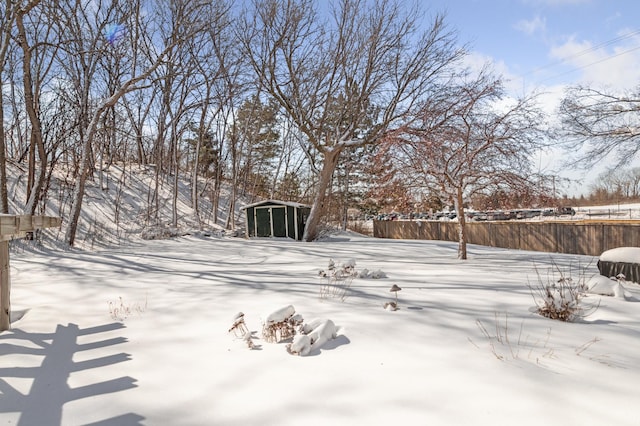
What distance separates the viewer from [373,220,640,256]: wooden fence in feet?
41.8

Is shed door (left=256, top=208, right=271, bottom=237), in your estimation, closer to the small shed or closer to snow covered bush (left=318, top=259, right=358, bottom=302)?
the small shed

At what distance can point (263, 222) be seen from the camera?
16.8 m

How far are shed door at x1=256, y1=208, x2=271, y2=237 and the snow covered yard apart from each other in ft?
39.0

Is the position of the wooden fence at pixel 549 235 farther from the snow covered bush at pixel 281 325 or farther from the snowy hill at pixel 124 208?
the snow covered bush at pixel 281 325

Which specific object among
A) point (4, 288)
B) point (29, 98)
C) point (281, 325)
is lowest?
point (281, 325)

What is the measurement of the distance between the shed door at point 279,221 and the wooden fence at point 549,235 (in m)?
8.40

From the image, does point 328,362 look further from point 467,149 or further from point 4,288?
point 467,149

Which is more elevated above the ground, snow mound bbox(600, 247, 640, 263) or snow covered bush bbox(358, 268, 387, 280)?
snow mound bbox(600, 247, 640, 263)

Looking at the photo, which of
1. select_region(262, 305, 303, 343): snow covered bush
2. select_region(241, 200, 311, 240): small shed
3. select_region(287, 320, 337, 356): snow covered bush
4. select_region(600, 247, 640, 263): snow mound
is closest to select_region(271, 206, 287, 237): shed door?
select_region(241, 200, 311, 240): small shed

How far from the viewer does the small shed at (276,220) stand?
16438 mm

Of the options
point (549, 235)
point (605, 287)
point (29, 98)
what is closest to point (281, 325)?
point (605, 287)

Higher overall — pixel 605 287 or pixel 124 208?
pixel 124 208

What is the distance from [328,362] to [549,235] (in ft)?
50.0

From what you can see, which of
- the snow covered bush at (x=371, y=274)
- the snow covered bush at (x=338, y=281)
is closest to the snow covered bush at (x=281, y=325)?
the snow covered bush at (x=338, y=281)
